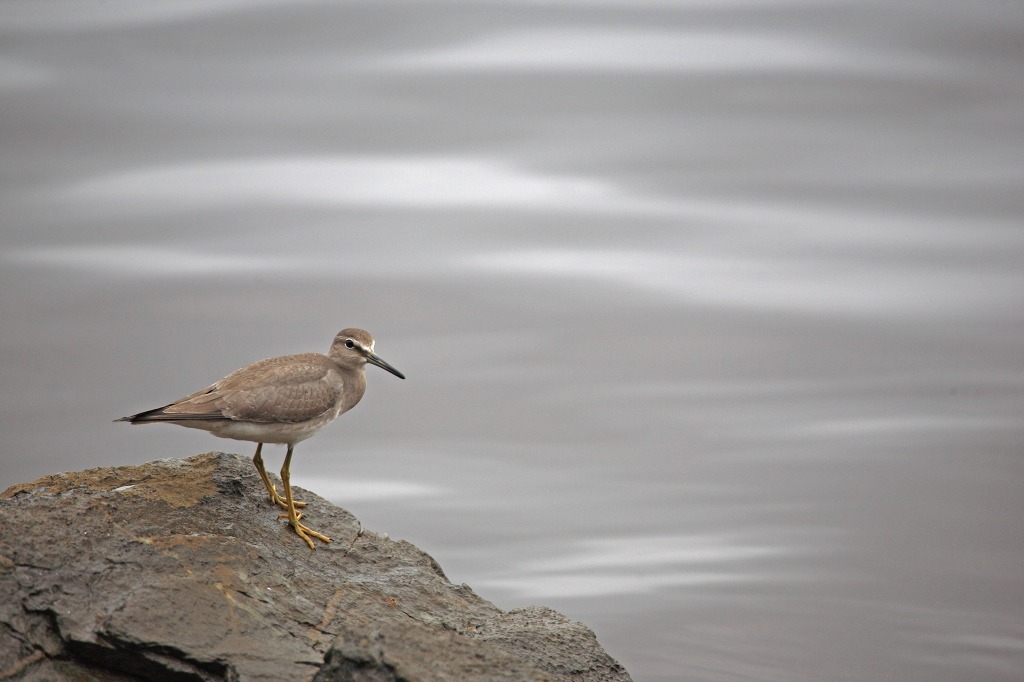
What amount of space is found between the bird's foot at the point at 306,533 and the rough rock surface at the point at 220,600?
0.16 feet

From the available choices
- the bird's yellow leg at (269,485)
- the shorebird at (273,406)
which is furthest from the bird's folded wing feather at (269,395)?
the bird's yellow leg at (269,485)

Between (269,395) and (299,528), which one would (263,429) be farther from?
(299,528)

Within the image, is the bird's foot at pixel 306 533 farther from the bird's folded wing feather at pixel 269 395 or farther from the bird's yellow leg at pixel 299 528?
the bird's folded wing feather at pixel 269 395

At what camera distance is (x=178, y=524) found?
7078 millimetres

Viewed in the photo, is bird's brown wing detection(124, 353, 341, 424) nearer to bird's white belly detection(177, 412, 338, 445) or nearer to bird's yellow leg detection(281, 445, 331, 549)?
bird's white belly detection(177, 412, 338, 445)

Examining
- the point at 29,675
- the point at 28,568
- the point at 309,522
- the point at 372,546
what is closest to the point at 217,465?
the point at 309,522

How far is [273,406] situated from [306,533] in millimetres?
893

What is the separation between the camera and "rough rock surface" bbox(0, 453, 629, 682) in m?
5.99

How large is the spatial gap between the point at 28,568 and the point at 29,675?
27.0 inches

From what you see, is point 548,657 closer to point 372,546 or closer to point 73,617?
point 372,546

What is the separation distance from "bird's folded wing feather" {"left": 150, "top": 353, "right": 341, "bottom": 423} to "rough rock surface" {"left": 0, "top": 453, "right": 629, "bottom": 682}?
60cm

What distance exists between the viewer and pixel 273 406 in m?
7.68

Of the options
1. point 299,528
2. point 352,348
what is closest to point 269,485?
point 299,528

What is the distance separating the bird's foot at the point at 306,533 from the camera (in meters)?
7.61
